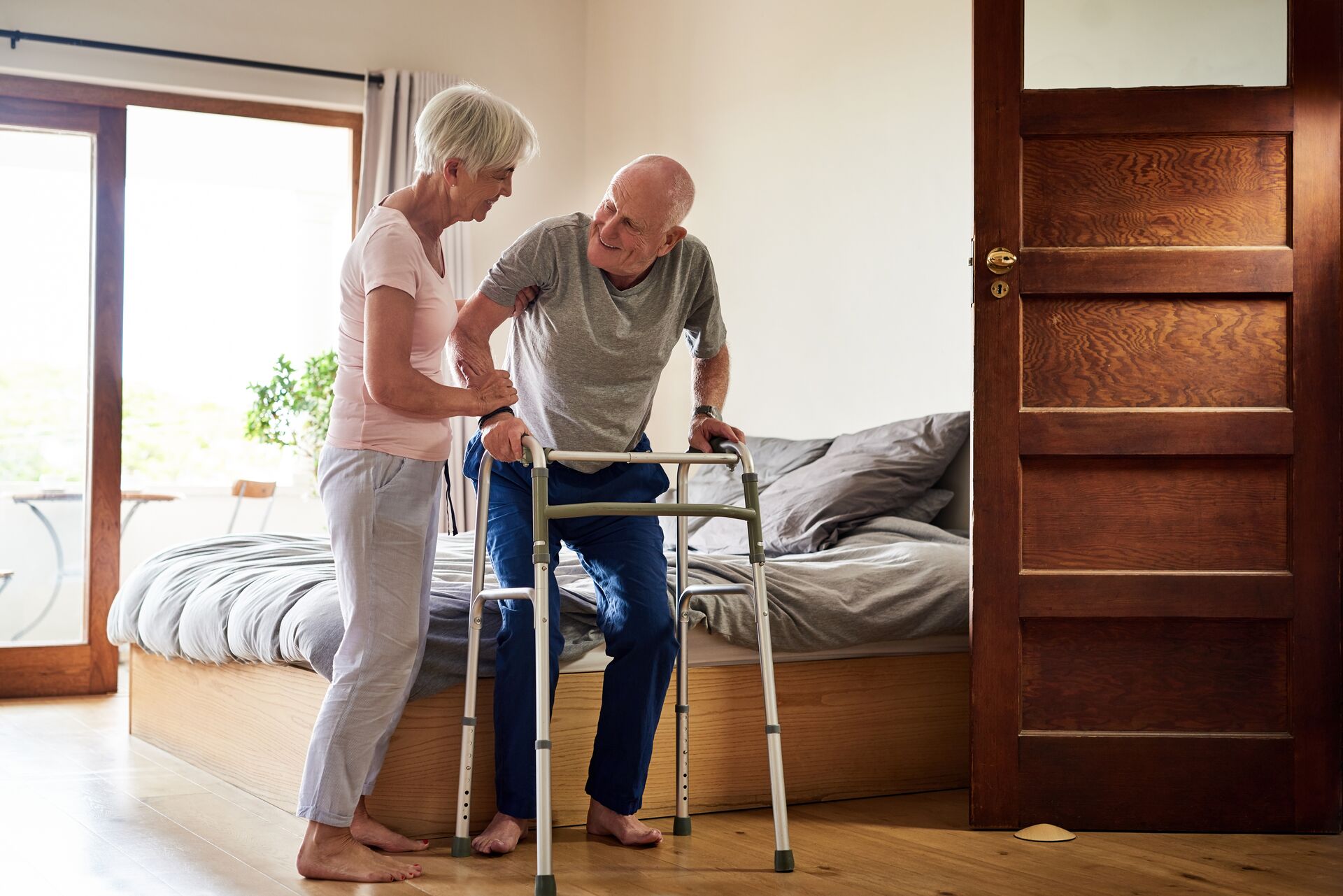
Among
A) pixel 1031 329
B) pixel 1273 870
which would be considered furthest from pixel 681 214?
pixel 1273 870

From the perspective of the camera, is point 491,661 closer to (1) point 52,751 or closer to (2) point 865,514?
(2) point 865,514

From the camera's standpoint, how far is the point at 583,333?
7.57 feet

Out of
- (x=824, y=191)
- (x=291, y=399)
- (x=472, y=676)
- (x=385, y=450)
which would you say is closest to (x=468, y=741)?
(x=472, y=676)

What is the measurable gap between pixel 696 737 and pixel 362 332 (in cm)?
105

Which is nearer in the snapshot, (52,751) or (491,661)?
(491,661)

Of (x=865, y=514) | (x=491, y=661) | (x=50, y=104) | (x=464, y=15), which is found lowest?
(x=491, y=661)

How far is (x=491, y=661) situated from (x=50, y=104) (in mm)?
3170

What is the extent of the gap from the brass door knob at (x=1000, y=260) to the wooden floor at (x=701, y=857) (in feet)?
3.41

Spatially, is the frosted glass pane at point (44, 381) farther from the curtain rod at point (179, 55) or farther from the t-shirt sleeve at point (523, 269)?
the t-shirt sleeve at point (523, 269)

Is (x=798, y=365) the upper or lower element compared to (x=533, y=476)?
upper

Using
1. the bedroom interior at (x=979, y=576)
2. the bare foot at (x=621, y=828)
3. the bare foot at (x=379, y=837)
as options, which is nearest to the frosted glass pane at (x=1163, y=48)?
the bedroom interior at (x=979, y=576)

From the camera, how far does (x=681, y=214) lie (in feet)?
7.43

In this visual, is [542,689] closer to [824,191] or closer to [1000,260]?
[1000,260]

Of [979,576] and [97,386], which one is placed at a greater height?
[97,386]
